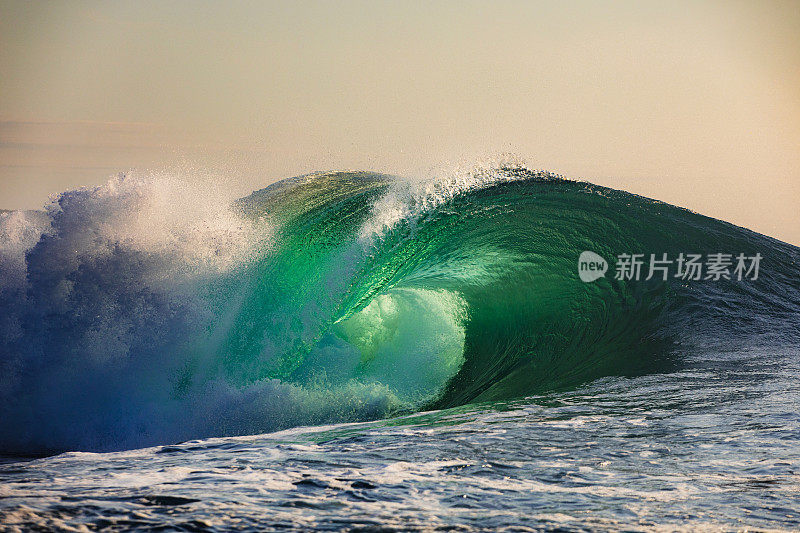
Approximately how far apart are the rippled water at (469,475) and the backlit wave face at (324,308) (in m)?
1.41

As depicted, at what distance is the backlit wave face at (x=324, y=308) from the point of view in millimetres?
5863

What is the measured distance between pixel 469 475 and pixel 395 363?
3.42m

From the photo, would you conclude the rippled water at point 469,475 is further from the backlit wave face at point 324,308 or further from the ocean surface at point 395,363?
the backlit wave face at point 324,308

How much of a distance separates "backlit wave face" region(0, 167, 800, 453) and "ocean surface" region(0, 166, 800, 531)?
23 mm

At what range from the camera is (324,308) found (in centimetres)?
651

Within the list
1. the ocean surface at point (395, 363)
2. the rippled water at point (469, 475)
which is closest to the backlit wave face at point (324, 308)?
the ocean surface at point (395, 363)

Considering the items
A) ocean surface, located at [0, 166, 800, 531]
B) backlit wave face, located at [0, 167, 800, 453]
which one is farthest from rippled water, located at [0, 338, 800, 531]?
backlit wave face, located at [0, 167, 800, 453]

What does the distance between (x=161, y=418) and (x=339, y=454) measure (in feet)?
8.05

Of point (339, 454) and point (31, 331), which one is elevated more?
point (31, 331)

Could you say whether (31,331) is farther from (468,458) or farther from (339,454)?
(468,458)

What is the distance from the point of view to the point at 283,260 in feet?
22.9

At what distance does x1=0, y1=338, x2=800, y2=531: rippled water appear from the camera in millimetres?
2803

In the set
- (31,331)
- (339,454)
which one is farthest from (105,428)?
(339,454)

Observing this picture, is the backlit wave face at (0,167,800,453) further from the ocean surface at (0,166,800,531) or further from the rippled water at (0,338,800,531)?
the rippled water at (0,338,800,531)
